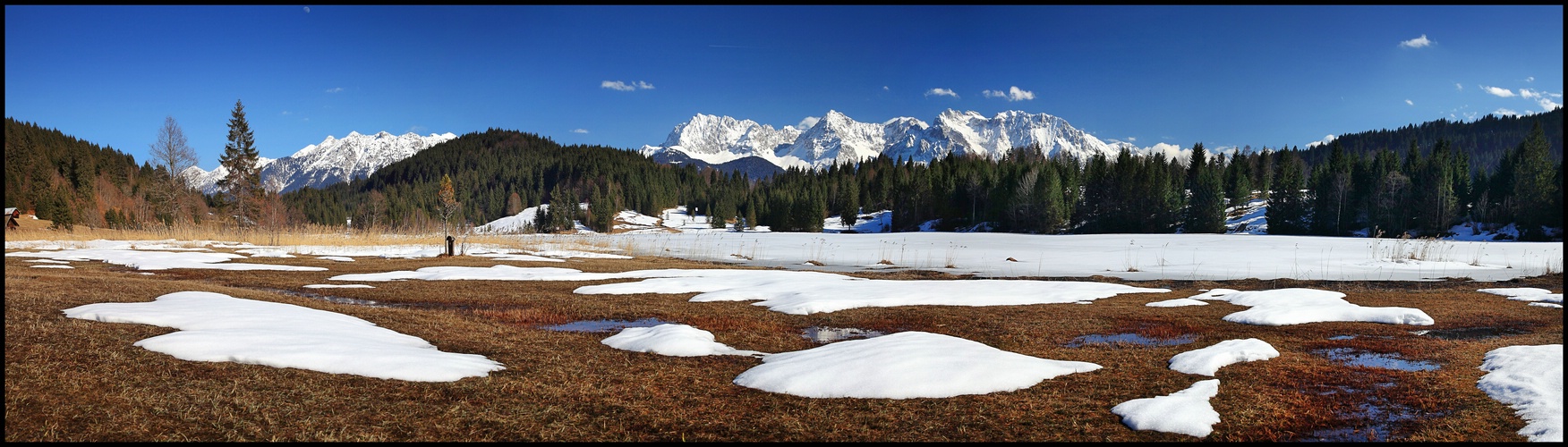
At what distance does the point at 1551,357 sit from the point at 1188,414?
524 cm

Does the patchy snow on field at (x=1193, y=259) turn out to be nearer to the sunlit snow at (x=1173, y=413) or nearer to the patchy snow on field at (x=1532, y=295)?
the patchy snow on field at (x=1532, y=295)

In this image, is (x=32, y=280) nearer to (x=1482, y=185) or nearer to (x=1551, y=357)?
(x=1551, y=357)

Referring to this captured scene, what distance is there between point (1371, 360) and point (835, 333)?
6.45 meters

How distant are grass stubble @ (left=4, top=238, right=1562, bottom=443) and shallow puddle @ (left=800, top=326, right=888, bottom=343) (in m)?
0.31

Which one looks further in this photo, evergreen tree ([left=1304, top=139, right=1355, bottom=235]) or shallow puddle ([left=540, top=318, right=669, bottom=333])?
evergreen tree ([left=1304, top=139, right=1355, bottom=235])

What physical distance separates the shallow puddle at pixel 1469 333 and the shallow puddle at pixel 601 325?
11.2 meters

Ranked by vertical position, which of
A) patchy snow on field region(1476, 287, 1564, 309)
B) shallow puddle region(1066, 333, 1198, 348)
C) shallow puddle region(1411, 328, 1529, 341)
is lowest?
shallow puddle region(1066, 333, 1198, 348)

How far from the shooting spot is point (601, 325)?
11523mm

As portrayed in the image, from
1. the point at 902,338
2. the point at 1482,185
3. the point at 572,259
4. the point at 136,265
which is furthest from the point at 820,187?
the point at 902,338

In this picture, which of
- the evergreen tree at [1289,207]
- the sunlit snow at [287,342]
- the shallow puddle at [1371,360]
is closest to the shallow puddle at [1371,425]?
the shallow puddle at [1371,360]

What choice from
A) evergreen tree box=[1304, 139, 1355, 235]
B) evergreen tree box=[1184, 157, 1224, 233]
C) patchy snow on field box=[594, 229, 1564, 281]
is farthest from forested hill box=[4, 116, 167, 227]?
evergreen tree box=[1304, 139, 1355, 235]

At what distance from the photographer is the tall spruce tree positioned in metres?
63.8

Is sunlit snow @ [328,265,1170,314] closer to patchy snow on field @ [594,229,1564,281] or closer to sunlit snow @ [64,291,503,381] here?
sunlit snow @ [64,291,503,381]

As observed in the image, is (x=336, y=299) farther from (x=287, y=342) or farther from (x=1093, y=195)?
(x=1093, y=195)
